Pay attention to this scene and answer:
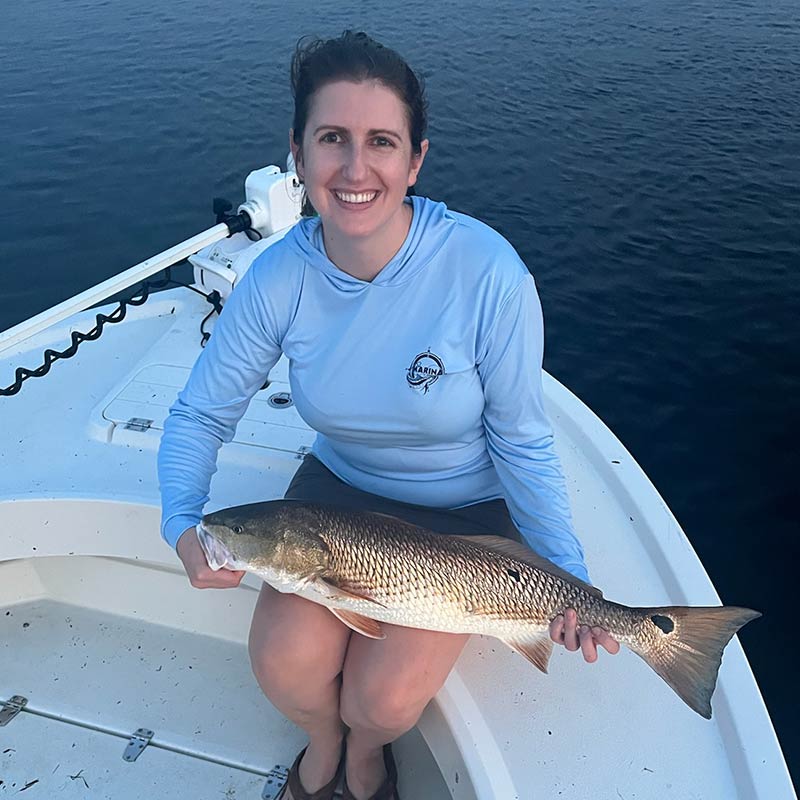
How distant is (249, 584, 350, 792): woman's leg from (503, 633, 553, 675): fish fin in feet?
1.64

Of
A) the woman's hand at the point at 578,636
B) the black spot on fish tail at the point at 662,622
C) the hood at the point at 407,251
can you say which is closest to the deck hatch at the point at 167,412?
the hood at the point at 407,251

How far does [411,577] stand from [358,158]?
1.16 m

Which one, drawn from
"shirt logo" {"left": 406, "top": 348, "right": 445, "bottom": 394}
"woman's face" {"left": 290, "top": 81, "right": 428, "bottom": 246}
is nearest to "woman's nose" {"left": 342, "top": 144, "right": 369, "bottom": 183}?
"woman's face" {"left": 290, "top": 81, "right": 428, "bottom": 246}

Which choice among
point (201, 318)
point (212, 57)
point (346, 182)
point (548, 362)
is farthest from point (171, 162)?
point (346, 182)

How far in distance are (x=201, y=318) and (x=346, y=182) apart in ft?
7.30

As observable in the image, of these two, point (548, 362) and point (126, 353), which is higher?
point (126, 353)

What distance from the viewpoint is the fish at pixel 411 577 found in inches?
83.2

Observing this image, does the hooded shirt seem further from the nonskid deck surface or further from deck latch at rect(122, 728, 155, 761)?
deck latch at rect(122, 728, 155, 761)

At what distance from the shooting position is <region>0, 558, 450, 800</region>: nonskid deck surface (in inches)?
114

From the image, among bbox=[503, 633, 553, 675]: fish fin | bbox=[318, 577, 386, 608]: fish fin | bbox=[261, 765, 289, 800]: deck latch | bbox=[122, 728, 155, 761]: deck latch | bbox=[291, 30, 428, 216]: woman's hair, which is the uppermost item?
bbox=[291, 30, 428, 216]: woman's hair

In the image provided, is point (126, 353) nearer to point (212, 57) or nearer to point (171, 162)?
point (171, 162)

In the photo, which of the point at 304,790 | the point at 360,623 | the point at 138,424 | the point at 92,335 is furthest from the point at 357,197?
the point at 92,335

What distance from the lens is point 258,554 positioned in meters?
2.15

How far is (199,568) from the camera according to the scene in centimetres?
221
